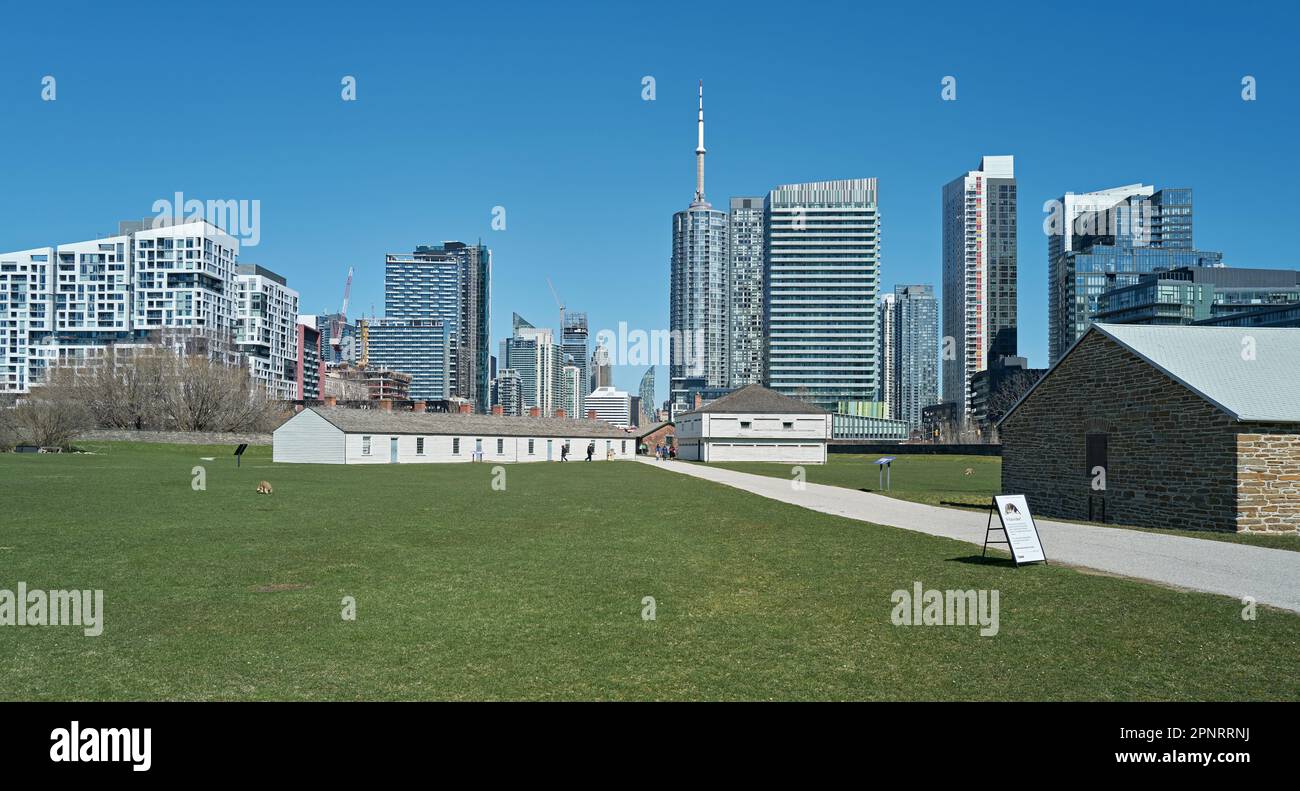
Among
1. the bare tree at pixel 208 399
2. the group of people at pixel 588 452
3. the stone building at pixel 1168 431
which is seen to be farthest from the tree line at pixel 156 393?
the stone building at pixel 1168 431

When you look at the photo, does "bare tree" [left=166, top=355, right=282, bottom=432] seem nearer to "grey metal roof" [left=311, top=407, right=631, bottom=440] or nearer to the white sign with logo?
"grey metal roof" [left=311, top=407, right=631, bottom=440]

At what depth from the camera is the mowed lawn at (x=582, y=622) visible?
7836 millimetres

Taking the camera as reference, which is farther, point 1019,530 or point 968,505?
point 968,505

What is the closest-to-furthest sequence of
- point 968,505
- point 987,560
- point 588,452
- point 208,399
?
1. point 987,560
2. point 968,505
3. point 588,452
4. point 208,399

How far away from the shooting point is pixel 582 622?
1036 cm

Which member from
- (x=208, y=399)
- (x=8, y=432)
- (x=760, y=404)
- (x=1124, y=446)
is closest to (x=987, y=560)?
(x=1124, y=446)

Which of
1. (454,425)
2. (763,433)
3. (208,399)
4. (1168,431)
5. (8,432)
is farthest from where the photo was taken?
(208,399)

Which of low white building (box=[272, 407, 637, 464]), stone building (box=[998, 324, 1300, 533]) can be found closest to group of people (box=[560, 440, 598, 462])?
low white building (box=[272, 407, 637, 464])

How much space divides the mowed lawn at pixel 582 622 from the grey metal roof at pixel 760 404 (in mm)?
66000

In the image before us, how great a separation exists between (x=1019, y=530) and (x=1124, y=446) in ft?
42.8

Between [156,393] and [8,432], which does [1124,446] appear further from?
[156,393]

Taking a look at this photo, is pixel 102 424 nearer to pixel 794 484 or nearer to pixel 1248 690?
pixel 794 484

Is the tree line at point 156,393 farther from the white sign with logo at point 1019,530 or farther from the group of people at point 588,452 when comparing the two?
the white sign with logo at point 1019,530
